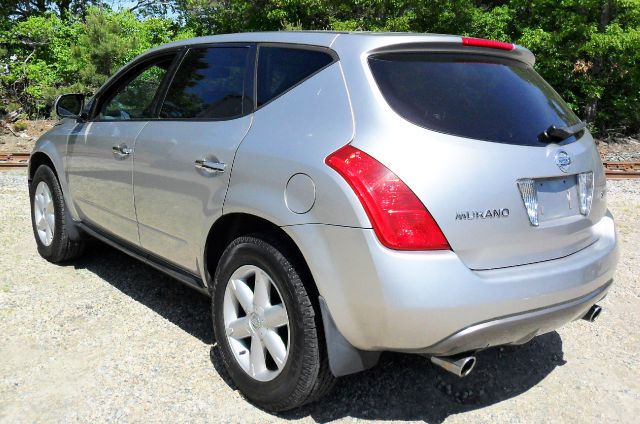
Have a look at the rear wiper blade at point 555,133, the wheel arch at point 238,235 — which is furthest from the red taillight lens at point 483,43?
the wheel arch at point 238,235

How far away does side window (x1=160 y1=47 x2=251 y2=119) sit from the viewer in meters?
3.30

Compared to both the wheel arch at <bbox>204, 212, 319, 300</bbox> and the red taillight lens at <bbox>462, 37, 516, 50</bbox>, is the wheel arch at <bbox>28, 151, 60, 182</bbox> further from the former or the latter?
the red taillight lens at <bbox>462, 37, 516, 50</bbox>

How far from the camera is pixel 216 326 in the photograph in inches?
126

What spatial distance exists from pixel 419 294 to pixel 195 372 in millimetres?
1607

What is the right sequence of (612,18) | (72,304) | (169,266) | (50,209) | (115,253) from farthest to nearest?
1. (612,18)
2. (115,253)
3. (50,209)
4. (72,304)
5. (169,266)

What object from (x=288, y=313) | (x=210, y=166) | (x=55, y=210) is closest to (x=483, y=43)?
(x=210, y=166)

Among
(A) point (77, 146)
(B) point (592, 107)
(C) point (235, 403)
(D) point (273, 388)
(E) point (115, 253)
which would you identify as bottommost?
(B) point (592, 107)

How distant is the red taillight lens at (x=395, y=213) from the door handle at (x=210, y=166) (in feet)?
2.95

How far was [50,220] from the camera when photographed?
16.7 feet

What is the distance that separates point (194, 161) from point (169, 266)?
0.79m

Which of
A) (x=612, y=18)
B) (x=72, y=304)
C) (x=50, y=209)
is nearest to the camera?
(x=72, y=304)

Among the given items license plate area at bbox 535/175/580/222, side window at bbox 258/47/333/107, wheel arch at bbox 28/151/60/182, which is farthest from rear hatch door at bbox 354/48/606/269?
wheel arch at bbox 28/151/60/182

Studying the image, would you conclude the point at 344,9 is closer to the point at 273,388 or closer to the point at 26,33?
the point at 26,33

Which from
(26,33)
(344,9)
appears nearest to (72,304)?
(344,9)
